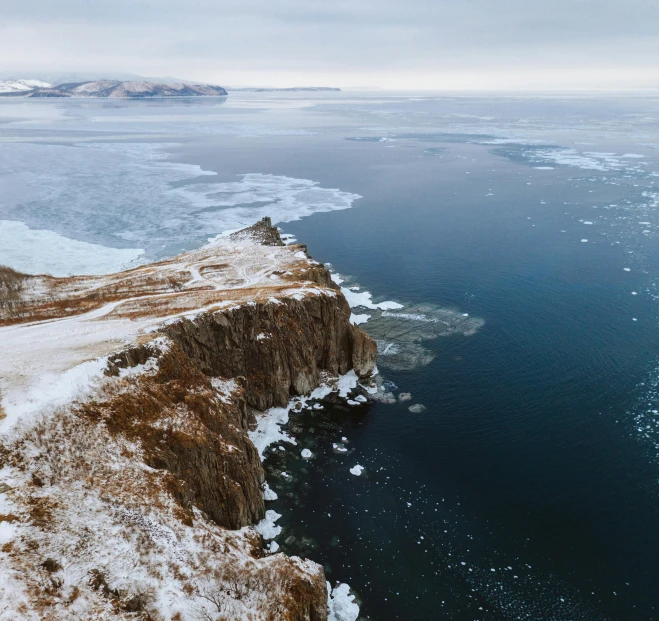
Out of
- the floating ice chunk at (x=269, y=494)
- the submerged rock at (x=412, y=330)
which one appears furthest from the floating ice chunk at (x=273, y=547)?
the submerged rock at (x=412, y=330)

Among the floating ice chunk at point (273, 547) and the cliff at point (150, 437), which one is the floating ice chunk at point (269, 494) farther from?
the floating ice chunk at point (273, 547)

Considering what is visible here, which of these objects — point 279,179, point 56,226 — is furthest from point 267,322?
point 279,179

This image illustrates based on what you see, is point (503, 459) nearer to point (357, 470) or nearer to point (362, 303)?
point (357, 470)

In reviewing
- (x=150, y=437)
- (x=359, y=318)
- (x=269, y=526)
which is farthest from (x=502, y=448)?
(x=150, y=437)

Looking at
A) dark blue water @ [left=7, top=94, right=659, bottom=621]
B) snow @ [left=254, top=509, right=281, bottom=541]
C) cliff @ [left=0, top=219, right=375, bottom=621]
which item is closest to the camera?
cliff @ [left=0, top=219, right=375, bottom=621]

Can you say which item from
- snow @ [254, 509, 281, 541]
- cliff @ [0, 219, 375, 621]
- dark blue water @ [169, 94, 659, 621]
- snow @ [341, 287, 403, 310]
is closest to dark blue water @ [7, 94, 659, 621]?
dark blue water @ [169, 94, 659, 621]

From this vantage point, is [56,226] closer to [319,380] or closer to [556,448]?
[319,380]

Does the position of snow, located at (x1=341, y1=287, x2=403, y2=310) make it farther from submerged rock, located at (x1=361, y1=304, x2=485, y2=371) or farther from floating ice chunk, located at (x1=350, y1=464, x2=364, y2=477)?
floating ice chunk, located at (x1=350, y1=464, x2=364, y2=477)
